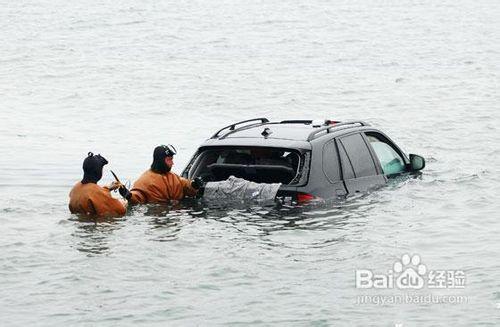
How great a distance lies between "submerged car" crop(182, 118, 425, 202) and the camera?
504 inches

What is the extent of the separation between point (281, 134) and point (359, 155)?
4.18ft

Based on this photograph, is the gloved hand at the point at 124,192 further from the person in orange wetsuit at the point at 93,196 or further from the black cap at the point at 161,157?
the black cap at the point at 161,157

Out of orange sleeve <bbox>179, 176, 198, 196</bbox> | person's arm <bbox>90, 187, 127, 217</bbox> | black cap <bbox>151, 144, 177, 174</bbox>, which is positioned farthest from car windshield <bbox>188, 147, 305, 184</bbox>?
person's arm <bbox>90, 187, 127, 217</bbox>

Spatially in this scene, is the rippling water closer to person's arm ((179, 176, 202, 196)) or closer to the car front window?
person's arm ((179, 176, 202, 196))

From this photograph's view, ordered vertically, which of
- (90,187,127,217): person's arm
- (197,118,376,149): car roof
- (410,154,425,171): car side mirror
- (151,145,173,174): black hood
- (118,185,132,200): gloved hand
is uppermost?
(197,118,376,149): car roof

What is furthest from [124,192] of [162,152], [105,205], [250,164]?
[250,164]

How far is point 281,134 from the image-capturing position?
13367mm

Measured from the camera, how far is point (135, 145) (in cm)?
2336

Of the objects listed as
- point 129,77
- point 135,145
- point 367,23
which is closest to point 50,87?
point 129,77

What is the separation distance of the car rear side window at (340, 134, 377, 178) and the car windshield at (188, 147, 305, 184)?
907 mm

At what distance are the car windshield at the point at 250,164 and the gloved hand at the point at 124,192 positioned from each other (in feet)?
3.04

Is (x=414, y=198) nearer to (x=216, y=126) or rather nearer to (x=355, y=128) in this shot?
(x=355, y=128)

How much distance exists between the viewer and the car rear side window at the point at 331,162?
1311cm

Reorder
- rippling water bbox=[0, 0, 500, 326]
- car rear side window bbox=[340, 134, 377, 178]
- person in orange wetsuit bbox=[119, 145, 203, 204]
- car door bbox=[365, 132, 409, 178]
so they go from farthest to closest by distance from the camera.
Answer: car door bbox=[365, 132, 409, 178]
car rear side window bbox=[340, 134, 377, 178]
person in orange wetsuit bbox=[119, 145, 203, 204]
rippling water bbox=[0, 0, 500, 326]
